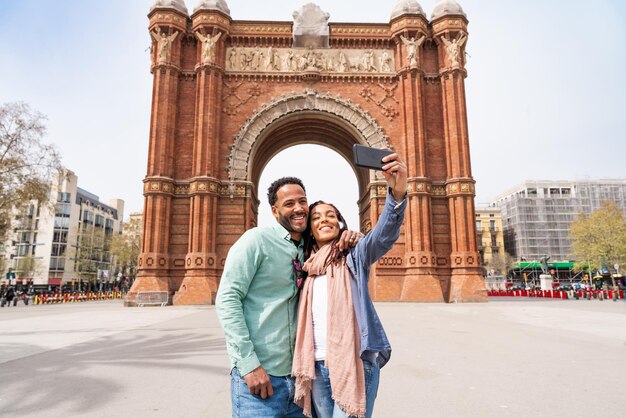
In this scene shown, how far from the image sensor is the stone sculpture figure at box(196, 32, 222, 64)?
2395 cm

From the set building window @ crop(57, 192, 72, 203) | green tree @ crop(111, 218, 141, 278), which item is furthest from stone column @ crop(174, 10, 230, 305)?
building window @ crop(57, 192, 72, 203)

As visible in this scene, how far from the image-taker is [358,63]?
2552 centimetres

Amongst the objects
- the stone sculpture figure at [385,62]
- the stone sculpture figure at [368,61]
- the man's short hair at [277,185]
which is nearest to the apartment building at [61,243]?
the stone sculpture figure at [368,61]

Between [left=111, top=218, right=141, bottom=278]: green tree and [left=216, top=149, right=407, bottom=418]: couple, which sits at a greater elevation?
[left=111, top=218, right=141, bottom=278]: green tree

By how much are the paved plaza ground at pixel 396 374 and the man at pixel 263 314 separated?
2.20 meters

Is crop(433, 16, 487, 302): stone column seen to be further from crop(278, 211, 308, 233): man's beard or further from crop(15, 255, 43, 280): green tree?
crop(15, 255, 43, 280): green tree

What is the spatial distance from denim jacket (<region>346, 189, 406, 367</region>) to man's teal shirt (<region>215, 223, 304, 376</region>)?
367mm

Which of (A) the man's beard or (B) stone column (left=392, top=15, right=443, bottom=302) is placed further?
(B) stone column (left=392, top=15, right=443, bottom=302)

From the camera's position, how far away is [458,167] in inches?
930

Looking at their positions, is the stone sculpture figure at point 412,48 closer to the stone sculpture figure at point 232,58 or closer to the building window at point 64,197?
the stone sculpture figure at point 232,58

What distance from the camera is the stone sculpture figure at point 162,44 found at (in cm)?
2372

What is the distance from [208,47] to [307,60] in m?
5.80

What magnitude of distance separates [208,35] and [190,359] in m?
21.9

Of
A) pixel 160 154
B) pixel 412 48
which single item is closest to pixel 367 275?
pixel 160 154
